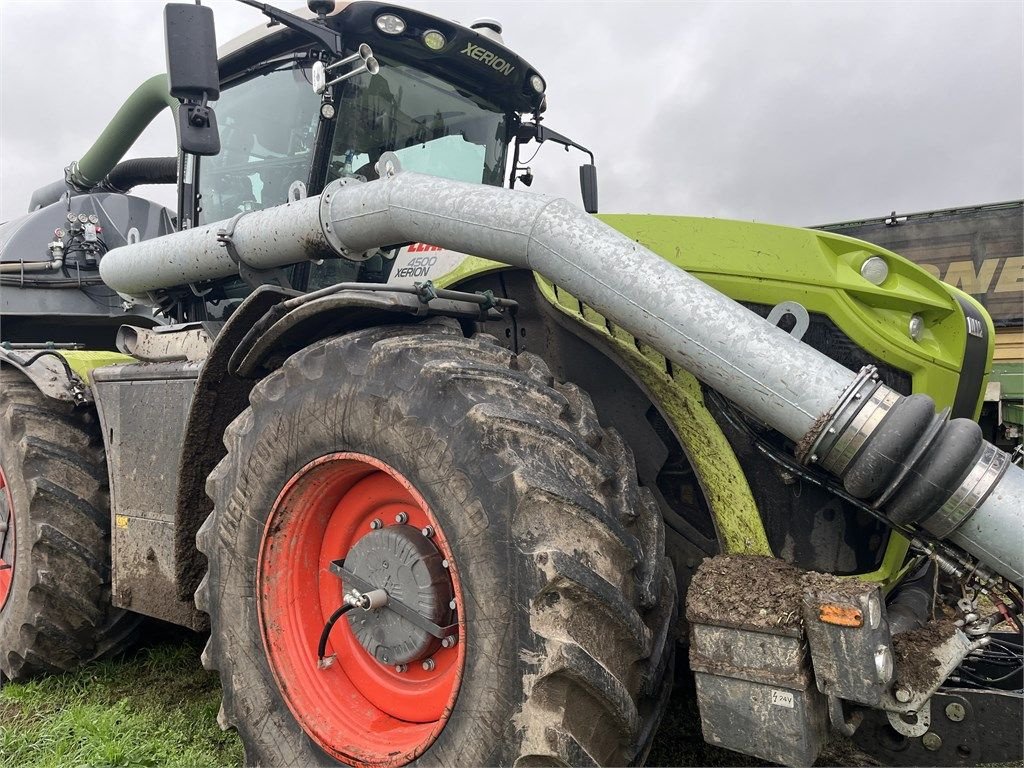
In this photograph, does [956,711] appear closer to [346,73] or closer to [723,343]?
[723,343]

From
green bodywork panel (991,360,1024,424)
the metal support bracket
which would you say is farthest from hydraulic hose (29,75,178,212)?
green bodywork panel (991,360,1024,424)

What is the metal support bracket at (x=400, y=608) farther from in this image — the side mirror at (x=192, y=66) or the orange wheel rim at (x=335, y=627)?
the side mirror at (x=192, y=66)

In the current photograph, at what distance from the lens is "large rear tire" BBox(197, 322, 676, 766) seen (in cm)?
194

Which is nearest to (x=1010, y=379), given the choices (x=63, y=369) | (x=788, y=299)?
(x=788, y=299)

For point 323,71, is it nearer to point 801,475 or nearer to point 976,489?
point 801,475

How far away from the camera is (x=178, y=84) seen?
2779 mm

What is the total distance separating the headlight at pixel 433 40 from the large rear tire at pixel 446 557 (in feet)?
5.60

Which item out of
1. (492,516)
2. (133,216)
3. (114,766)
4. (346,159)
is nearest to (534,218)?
(492,516)

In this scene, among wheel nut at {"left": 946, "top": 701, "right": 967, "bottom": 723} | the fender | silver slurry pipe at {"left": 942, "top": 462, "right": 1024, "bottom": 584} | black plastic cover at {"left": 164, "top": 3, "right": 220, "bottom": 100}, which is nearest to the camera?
silver slurry pipe at {"left": 942, "top": 462, "right": 1024, "bottom": 584}

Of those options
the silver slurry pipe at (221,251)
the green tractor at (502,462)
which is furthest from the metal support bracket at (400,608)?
the silver slurry pipe at (221,251)

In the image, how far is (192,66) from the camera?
2762 mm

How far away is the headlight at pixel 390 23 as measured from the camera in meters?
3.37

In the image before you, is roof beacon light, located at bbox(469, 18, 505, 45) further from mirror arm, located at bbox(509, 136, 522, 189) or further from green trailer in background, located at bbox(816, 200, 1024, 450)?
green trailer in background, located at bbox(816, 200, 1024, 450)

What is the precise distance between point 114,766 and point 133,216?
14.4 feet
